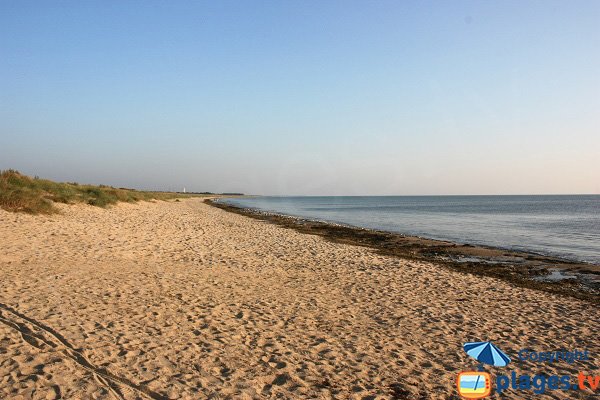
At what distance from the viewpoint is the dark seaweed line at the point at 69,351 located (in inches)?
188

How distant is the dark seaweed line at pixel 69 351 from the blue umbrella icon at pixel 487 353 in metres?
4.88

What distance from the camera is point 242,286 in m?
10.4

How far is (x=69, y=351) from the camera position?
561 cm

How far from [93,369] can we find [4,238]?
1096 cm

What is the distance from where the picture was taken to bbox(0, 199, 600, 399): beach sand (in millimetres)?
5164

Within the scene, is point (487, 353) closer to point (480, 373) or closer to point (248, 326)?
point (480, 373)

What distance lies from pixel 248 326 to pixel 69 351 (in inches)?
112

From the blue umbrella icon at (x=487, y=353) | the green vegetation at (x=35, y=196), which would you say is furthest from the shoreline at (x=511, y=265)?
the green vegetation at (x=35, y=196)

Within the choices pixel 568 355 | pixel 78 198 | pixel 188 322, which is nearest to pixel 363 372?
pixel 188 322

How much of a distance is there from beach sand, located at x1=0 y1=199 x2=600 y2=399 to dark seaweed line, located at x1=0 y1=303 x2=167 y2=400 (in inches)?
1.1
